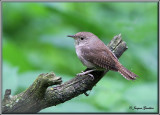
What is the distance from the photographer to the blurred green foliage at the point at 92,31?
659cm

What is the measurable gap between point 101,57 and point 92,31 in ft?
8.30

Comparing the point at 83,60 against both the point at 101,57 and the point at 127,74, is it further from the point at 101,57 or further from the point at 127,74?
the point at 127,74

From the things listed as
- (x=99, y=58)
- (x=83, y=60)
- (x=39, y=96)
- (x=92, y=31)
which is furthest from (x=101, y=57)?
(x=92, y=31)

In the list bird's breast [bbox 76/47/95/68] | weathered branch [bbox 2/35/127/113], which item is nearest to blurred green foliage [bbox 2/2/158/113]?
bird's breast [bbox 76/47/95/68]

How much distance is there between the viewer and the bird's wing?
5.68 m

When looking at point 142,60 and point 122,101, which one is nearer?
point 122,101

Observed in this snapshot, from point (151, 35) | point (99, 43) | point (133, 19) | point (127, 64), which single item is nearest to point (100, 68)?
point (99, 43)

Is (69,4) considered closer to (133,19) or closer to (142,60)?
(133,19)

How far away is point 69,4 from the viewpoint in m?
9.46

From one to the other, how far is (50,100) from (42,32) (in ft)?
14.5

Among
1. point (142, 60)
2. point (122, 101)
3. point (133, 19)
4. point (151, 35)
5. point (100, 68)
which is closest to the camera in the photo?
point (100, 68)

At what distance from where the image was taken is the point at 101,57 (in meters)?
5.80

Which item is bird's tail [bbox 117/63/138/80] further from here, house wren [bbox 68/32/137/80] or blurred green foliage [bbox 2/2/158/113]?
blurred green foliage [bbox 2/2/158/113]

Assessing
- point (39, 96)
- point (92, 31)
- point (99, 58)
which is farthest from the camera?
point (92, 31)
